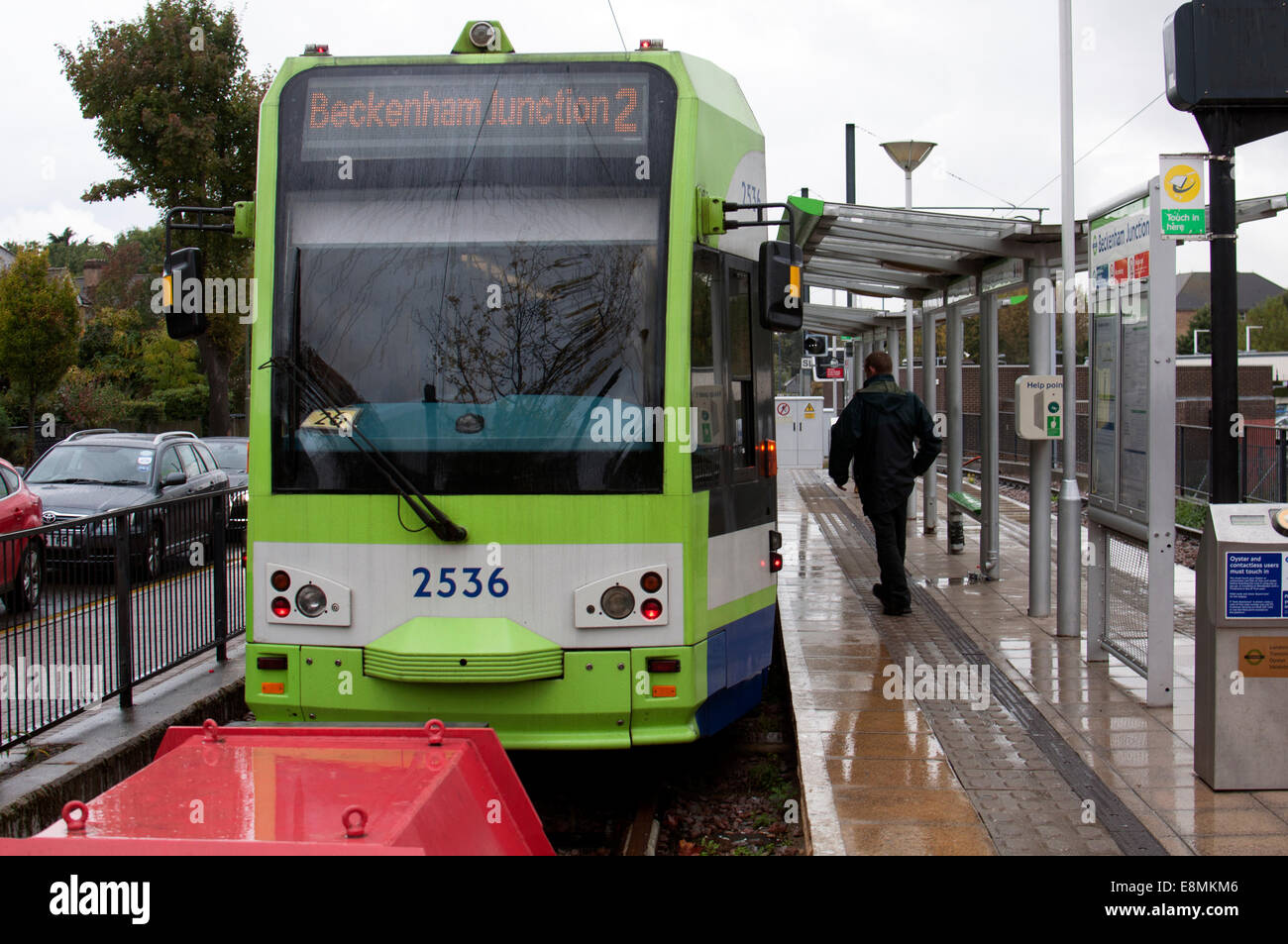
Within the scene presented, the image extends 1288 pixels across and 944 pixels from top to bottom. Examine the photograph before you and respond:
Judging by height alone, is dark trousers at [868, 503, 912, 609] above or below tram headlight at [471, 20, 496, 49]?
below

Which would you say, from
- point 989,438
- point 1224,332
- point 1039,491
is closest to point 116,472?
point 989,438

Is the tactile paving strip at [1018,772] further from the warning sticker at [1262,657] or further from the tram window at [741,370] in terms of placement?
the tram window at [741,370]

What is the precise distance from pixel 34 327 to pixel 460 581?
28357mm

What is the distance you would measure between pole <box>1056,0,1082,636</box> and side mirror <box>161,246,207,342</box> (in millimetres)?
5810

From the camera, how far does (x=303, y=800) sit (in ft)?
11.0

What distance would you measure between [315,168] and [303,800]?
3.54 m

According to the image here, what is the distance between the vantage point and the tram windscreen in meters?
5.83

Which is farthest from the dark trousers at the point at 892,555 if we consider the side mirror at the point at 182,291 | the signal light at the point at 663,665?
the side mirror at the point at 182,291

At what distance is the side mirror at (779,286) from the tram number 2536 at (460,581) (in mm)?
1795

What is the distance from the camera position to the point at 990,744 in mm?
6828

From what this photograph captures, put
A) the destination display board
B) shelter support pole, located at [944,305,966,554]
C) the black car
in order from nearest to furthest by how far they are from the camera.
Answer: the destination display board
shelter support pole, located at [944,305,966,554]
the black car

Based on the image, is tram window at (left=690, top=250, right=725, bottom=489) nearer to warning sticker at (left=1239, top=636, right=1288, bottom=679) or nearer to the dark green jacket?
warning sticker at (left=1239, top=636, right=1288, bottom=679)

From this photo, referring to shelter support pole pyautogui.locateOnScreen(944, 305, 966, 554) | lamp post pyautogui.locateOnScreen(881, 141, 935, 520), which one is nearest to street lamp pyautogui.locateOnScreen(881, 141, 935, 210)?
lamp post pyautogui.locateOnScreen(881, 141, 935, 520)
